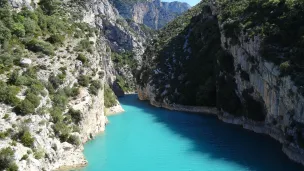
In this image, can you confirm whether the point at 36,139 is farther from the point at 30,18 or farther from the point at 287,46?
the point at 287,46

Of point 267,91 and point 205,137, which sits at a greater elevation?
point 267,91

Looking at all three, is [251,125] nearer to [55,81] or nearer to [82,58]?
[82,58]

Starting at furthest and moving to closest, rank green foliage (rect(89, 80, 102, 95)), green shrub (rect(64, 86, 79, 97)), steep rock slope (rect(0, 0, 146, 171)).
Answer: green foliage (rect(89, 80, 102, 95)) < green shrub (rect(64, 86, 79, 97)) < steep rock slope (rect(0, 0, 146, 171))

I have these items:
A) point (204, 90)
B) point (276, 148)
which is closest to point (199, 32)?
point (204, 90)

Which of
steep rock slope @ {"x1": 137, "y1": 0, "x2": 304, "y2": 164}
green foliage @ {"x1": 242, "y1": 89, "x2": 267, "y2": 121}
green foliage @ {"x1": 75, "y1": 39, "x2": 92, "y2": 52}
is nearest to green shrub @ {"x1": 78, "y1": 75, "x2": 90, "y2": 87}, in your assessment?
green foliage @ {"x1": 75, "y1": 39, "x2": 92, "y2": 52}

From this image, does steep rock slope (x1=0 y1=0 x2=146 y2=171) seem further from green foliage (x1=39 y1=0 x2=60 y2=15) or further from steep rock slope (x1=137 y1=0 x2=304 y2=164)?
steep rock slope (x1=137 y1=0 x2=304 y2=164)

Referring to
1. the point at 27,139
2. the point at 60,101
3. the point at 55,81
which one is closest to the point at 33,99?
the point at 27,139
